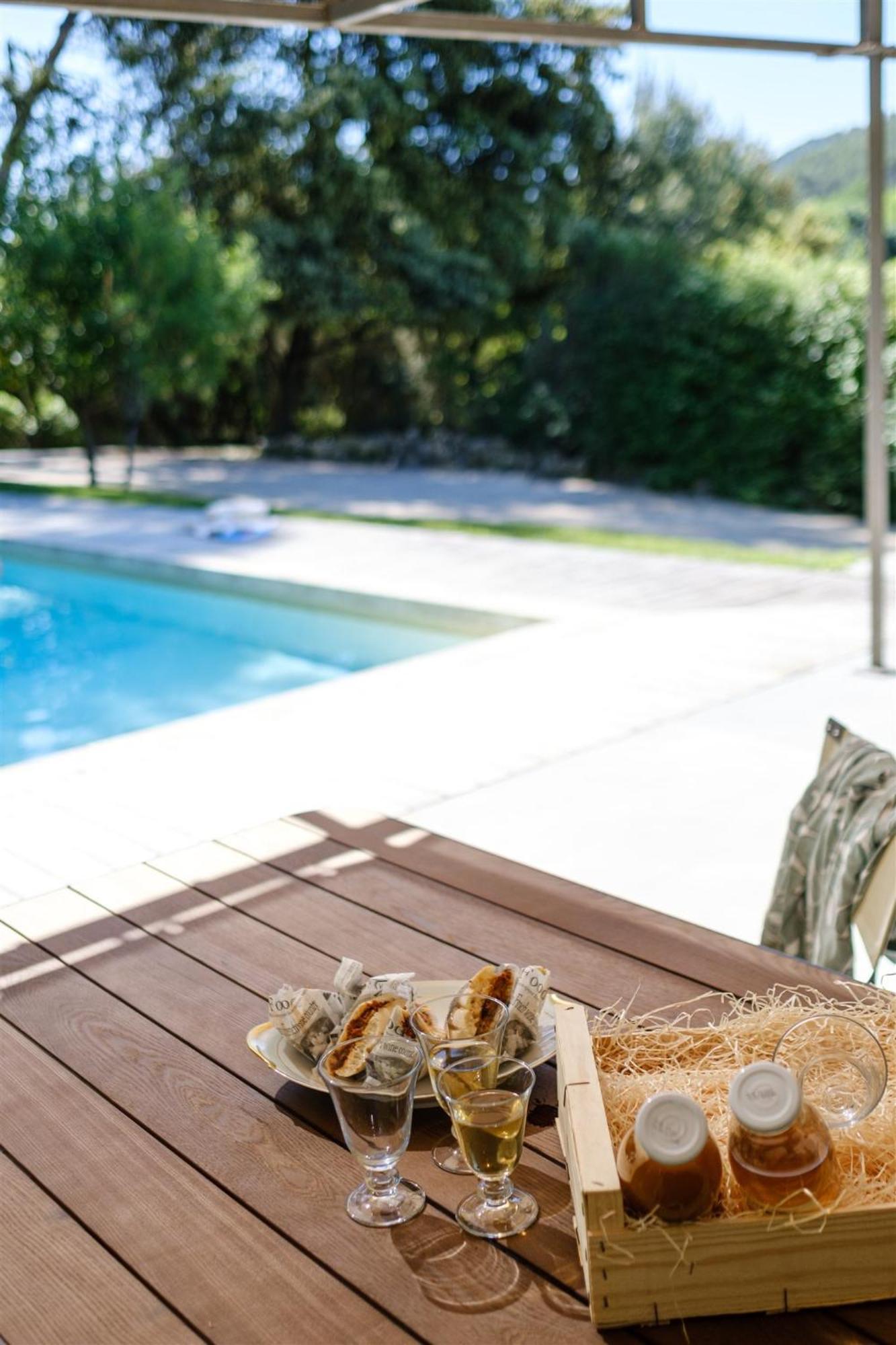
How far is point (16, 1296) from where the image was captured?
43.3 inches

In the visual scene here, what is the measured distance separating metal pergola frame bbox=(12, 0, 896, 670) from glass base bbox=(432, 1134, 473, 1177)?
2.48 meters

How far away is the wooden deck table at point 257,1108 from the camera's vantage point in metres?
1.07

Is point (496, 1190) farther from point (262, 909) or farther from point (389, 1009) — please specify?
point (262, 909)

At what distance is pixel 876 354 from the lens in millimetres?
4777

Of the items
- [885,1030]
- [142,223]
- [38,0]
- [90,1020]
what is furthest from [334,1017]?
[142,223]

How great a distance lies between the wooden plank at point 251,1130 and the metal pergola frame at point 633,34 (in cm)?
213

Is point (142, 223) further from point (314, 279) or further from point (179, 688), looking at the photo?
point (179, 688)

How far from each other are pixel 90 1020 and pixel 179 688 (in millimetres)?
5399

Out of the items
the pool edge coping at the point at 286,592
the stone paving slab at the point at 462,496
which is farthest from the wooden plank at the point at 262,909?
the stone paving slab at the point at 462,496

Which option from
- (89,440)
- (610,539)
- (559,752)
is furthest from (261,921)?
(89,440)

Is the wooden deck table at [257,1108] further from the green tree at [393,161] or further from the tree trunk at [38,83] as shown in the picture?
the tree trunk at [38,83]

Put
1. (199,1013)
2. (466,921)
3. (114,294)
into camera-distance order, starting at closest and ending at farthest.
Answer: (199,1013), (466,921), (114,294)

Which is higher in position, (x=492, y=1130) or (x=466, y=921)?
(x=492, y=1130)

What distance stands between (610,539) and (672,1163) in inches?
314
